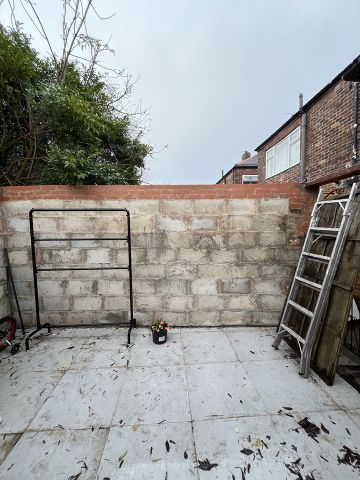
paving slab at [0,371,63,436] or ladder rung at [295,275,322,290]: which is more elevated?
ladder rung at [295,275,322,290]

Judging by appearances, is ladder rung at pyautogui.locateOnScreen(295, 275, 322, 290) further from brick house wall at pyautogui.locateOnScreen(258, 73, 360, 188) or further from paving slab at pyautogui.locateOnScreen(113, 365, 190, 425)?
brick house wall at pyautogui.locateOnScreen(258, 73, 360, 188)

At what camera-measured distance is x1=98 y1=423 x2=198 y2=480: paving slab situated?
134 centimetres

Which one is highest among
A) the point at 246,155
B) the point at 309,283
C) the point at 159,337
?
the point at 246,155

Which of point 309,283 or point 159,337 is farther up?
point 309,283

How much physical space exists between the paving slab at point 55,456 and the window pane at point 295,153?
10509 mm

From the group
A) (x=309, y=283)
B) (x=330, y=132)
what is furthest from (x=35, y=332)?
(x=330, y=132)

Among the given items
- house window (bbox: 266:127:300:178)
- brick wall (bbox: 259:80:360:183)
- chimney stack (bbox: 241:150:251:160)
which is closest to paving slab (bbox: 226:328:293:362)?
brick wall (bbox: 259:80:360:183)

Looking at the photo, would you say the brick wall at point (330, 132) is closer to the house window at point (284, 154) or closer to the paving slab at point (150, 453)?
the house window at point (284, 154)

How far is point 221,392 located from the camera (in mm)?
1974

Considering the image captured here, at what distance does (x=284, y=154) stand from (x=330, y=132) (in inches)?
124

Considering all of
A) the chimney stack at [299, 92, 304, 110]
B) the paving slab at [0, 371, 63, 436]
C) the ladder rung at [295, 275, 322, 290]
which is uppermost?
the chimney stack at [299, 92, 304, 110]

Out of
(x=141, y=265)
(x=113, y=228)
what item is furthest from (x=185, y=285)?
(x=113, y=228)

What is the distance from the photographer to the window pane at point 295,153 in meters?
9.03

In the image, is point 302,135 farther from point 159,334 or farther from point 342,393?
point 159,334
